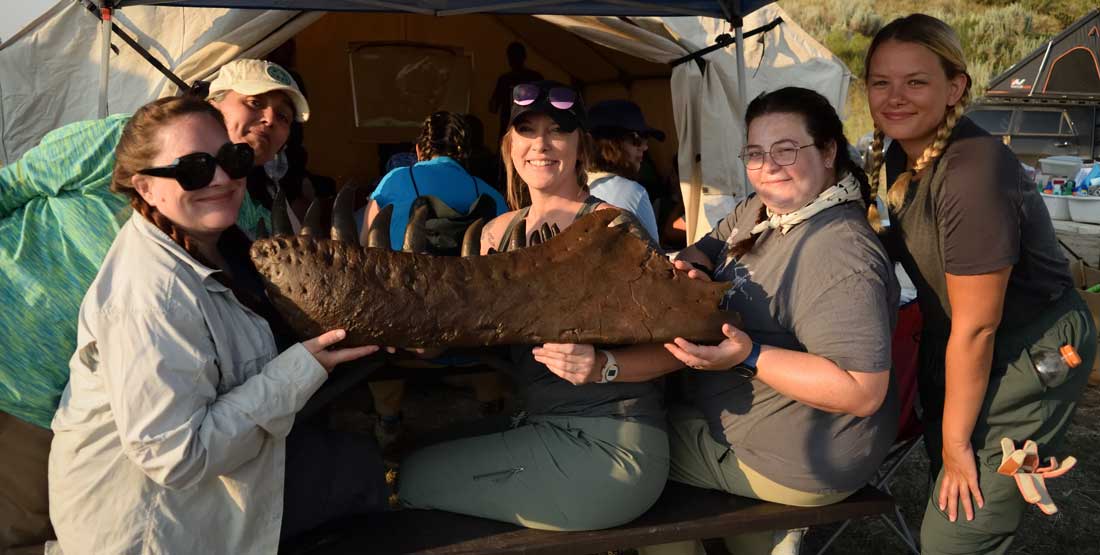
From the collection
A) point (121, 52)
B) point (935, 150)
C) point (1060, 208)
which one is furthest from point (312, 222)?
point (1060, 208)

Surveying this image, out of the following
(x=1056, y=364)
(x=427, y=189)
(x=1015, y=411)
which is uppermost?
(x=427, y=189)

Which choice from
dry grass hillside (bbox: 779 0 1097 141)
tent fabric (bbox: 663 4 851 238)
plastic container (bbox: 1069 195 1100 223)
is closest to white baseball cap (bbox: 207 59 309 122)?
tent fabric (bbox: 663 4 851 238)

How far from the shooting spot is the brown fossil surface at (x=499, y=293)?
5.60 feet

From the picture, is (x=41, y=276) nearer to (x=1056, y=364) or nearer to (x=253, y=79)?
(x=253, y=79)

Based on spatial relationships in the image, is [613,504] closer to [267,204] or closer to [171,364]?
[171,364]

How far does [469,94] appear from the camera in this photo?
768 centimetres

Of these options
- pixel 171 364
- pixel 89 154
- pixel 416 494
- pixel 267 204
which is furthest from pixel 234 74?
Result: pixel 416 494

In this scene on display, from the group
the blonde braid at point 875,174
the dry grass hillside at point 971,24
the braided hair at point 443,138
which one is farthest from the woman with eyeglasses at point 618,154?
the dry grass hillside at point 971,24

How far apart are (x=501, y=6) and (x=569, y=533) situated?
9.28 ft

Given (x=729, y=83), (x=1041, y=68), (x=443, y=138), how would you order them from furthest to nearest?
(x=1041, y=68) < (x=729, y=83) < (x=443, y=138)

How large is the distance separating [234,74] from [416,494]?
5.16ft

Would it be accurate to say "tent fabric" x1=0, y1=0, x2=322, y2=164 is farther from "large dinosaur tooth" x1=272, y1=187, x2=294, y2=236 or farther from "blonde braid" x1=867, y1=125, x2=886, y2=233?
"blonde braid" x1=867, y1=125, x2=886, y2=233

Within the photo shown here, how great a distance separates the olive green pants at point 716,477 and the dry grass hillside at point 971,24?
65.6 ft

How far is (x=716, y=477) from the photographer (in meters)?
2.26
